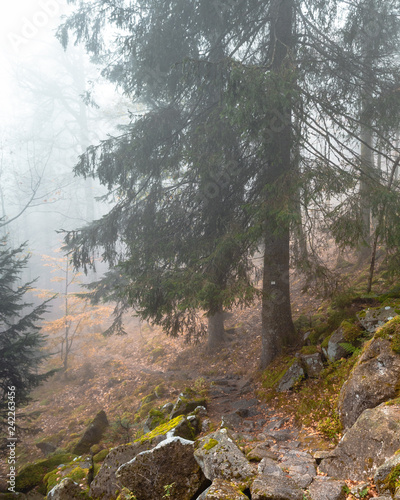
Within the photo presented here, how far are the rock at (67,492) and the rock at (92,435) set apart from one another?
11.2ft

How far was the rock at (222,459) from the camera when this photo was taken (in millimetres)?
3469

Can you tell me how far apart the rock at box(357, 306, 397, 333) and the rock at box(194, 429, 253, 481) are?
3.71 meters

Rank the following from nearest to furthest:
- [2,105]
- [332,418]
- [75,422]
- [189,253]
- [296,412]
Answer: [332,418] < [296,412] < [189,253] < [75,422] < [2,105]

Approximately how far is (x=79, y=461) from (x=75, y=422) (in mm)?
4719

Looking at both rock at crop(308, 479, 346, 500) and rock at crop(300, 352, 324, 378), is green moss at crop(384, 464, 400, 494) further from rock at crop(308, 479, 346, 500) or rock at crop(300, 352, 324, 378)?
rock at crop(300, 352, 324, 378)

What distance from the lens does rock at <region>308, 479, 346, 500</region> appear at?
2852 mm

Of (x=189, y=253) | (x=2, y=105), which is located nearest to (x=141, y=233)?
(x=189, y=253)

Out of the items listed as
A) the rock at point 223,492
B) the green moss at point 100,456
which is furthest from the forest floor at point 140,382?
the rock at point 223,492

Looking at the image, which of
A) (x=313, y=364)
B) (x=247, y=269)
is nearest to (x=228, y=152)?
(x=247, y=269)

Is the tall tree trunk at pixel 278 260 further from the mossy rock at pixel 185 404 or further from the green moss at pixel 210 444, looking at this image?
the green moss at pixel 210 444

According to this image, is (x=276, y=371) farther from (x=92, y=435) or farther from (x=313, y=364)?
(x=92, y=435)

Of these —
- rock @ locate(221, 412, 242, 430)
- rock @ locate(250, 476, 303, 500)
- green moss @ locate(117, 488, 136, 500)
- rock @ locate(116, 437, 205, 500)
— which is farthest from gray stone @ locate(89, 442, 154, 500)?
rock @ locate(250, 476, 303, 500)

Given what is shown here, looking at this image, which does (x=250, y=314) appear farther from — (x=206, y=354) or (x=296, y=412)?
(x=296, y=412)

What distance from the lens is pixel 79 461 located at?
6.38m
